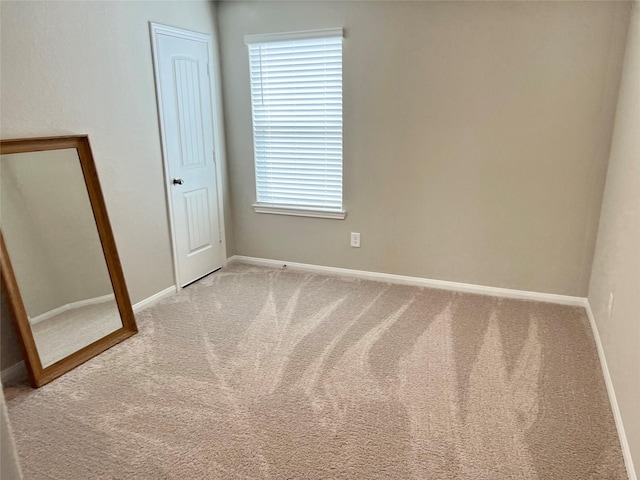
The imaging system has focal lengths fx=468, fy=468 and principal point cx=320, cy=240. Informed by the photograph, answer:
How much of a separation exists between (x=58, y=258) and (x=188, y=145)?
144 centimetres

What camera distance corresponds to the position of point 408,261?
3.97 meters

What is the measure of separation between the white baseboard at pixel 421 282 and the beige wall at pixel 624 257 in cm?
29

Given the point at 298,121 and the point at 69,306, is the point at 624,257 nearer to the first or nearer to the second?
the point at 298,121

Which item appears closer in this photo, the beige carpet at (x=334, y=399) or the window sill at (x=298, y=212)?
the beige carpet at (x=334, y=399)

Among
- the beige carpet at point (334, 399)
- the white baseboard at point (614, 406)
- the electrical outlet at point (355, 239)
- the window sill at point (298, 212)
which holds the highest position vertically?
the window sill at point (298, 212)

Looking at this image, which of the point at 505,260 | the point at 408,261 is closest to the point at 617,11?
the point at 505,260

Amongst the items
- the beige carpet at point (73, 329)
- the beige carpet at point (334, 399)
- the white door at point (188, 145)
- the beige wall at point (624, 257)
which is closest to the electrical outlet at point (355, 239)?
the beige carpet at point (334, 399)

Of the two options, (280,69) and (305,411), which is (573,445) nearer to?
(305,411)

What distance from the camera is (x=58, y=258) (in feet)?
9.39

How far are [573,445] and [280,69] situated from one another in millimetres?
3375

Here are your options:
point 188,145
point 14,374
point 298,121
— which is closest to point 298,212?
point 298,121

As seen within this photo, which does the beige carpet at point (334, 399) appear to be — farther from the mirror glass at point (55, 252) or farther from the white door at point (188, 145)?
the white door at point (188, 145)

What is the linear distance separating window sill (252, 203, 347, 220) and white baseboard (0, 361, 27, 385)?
228 centimetres

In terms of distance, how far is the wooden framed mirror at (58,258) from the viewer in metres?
2.58
